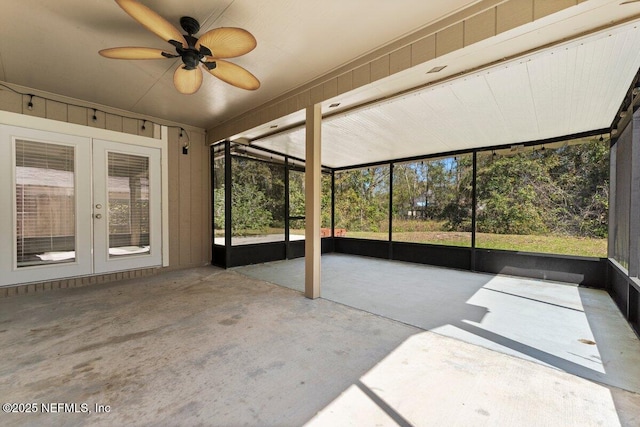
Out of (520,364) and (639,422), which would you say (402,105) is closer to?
(520,364)

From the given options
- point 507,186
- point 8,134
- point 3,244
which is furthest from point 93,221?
point 507,186

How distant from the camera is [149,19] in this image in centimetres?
186

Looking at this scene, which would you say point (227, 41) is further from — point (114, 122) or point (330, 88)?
point (114, 122)

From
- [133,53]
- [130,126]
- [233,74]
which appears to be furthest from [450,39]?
[130,126]

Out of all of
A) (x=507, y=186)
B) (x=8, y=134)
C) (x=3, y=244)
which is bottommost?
(x=3, y=244)

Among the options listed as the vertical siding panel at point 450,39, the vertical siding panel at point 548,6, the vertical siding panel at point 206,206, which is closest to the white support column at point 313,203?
the vertical siding panel at point 450,39

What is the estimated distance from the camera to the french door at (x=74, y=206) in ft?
11.4

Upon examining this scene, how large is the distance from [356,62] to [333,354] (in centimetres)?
287

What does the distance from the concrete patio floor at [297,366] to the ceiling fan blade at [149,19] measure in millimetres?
2474

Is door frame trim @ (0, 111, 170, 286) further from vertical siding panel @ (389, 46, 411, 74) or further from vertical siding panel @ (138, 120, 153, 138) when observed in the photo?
vertical siding panel @ (389, 46, 411, 74)

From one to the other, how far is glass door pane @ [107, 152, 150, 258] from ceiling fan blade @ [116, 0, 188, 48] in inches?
123

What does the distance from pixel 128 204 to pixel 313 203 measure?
325 centimetres

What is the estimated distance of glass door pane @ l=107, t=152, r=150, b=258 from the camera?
13.9 feet

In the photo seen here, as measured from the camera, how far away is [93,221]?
159 inches
